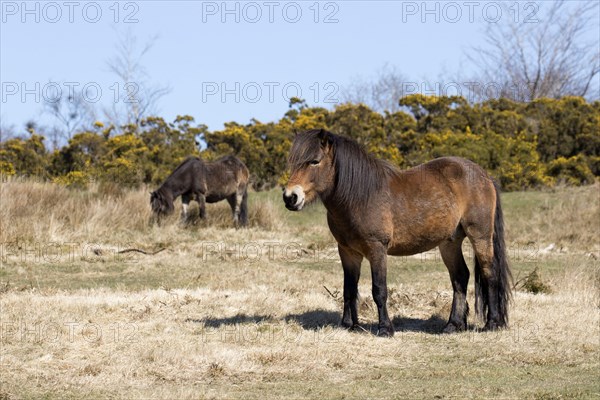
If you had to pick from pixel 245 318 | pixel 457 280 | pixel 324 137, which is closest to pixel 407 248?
pixel 457 280

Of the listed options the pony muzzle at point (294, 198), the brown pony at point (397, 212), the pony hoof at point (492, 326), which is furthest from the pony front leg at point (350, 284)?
the pony hoof at point (492, 326)

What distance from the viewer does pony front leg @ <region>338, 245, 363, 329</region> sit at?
9438 mm

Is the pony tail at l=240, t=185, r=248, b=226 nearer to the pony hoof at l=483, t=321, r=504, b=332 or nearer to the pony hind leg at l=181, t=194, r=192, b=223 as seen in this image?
the pony hind leg at l=181, t=194, r=192, b=223

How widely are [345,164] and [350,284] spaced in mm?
1424

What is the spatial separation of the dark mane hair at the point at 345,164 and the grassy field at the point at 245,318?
4.94ft

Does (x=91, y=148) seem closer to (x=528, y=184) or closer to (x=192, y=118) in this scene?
(x=192, y=118)

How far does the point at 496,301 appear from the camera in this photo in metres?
9.77

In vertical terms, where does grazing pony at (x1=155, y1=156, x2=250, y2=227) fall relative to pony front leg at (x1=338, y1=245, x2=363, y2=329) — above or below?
above

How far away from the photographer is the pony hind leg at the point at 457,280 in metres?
9.80

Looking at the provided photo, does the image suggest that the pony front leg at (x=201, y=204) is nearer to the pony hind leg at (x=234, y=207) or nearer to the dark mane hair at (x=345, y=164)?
the pony hind leg at (x=234, y=207)

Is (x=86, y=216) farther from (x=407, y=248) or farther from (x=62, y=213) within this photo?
(x=407, y=248)

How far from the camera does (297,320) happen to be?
390 inches


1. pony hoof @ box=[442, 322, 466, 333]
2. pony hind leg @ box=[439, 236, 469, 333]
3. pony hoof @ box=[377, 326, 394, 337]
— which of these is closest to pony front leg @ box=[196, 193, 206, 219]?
pony hind leg @ box=[439, 236, 469, 333]

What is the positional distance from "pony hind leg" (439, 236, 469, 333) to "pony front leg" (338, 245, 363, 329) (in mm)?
1104
